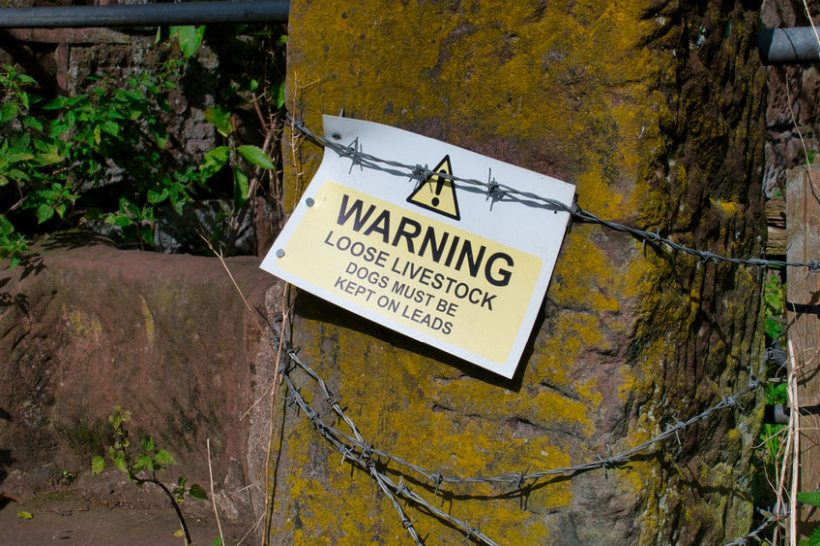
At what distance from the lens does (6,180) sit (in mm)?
2961

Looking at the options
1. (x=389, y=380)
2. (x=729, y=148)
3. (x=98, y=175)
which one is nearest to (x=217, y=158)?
(x=98, y=175)

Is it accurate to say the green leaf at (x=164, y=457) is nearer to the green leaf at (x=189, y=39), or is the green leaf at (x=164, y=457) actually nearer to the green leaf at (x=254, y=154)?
the green leaf at (x=254, y=154)

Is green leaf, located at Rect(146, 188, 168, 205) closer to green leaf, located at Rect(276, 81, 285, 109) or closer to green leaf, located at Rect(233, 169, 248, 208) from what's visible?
green leaf, located at Rect(233, 169, 248, 208)

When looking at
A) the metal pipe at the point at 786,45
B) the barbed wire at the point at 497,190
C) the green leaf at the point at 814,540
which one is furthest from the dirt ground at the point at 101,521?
the metal pipe at the point at 786,45

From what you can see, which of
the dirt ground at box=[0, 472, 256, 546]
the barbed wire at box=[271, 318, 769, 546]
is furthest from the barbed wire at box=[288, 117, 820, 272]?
the dirt ground at box=[0, 472, 256, 546]

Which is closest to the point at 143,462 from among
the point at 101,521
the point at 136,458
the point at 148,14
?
the point at 136,458

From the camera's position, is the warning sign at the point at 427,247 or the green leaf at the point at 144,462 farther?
the green leaf at the point at 144,462

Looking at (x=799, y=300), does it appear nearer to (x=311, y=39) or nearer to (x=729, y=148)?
(x=729, y=148)

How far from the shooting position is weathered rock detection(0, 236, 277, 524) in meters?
2.57

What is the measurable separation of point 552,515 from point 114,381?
1639 mm

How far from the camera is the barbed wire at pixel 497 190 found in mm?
1715

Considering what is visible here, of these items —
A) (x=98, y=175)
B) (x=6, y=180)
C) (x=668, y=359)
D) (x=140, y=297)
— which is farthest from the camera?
(x=98, y=175)

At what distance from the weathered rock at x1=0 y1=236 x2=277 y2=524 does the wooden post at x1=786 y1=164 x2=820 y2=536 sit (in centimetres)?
137

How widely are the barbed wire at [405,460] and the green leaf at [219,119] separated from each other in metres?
1.28
